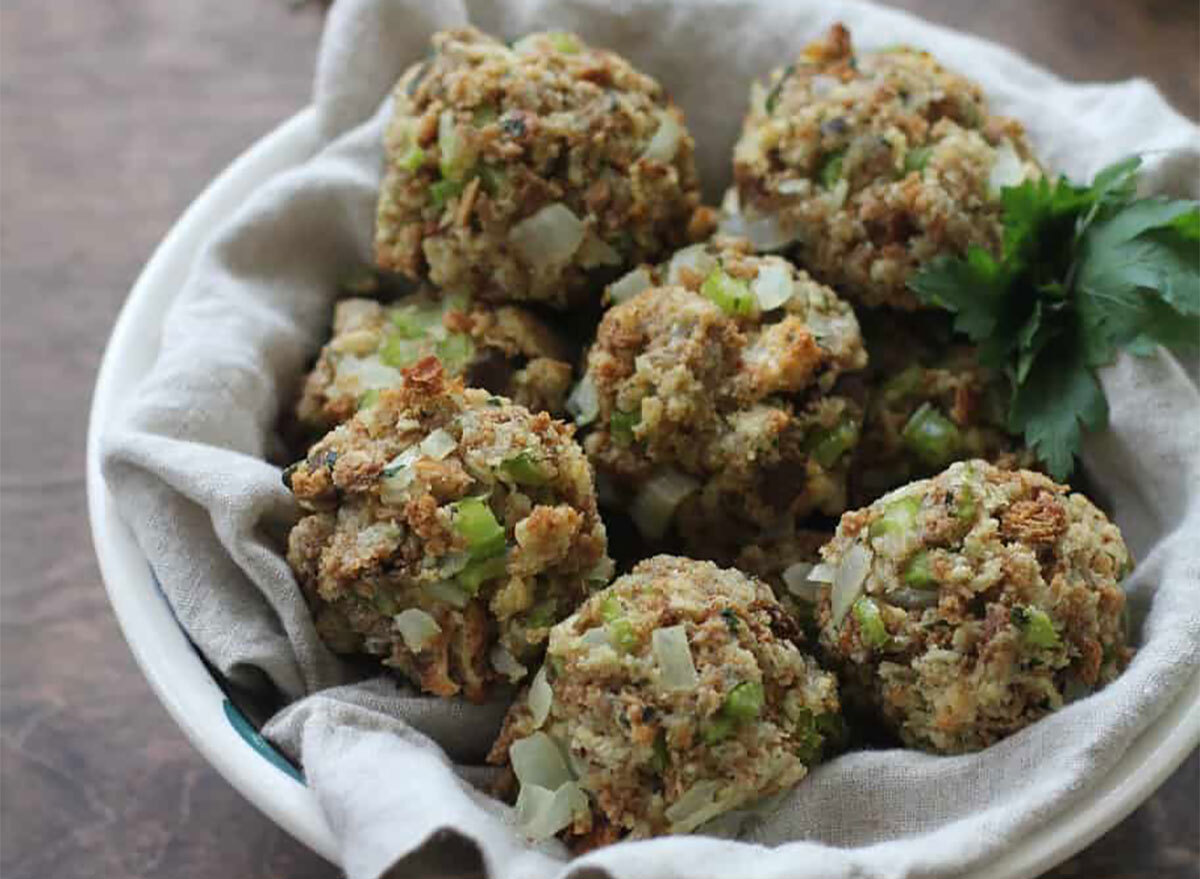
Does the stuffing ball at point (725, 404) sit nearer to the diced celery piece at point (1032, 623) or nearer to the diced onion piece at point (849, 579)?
the diced onion piece at point (849, 579)

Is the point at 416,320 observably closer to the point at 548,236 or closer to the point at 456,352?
the point at 456,352

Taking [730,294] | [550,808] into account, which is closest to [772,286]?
[730,294]

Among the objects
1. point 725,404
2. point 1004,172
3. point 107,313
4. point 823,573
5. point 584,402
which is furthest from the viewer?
point 107,313

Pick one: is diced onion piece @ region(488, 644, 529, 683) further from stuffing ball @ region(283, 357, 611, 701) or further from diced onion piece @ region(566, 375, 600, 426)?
diced onion piece @ region(566, 375, 600, 426)

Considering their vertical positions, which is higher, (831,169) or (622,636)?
(831,169)

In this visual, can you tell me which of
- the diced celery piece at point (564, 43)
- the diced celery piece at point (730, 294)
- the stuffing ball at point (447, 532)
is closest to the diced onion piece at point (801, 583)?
the stuffing ball at point (447, 532)

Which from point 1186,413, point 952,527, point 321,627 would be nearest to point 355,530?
point 321,627
